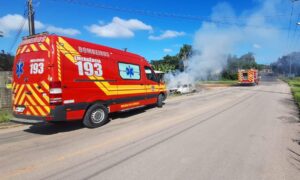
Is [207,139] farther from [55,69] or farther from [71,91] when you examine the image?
[55,69]

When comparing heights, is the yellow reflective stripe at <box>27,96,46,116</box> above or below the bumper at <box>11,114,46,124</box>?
above

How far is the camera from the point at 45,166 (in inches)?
176

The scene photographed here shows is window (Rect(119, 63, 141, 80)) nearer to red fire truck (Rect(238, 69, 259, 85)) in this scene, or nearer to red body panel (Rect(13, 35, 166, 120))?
red body panel (Rect(13, 35, 166, 120))

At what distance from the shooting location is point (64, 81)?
7.00 meters

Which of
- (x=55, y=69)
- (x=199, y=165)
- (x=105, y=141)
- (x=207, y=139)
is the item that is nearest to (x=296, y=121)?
(x=207, y=139)

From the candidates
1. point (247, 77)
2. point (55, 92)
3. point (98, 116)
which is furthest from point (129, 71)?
point (247, 77)

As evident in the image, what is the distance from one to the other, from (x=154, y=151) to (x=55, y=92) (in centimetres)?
340

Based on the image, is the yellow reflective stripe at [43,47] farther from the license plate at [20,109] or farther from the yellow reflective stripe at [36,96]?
the license plate at [20,109]

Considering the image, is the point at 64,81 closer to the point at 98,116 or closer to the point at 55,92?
the point at 55,92

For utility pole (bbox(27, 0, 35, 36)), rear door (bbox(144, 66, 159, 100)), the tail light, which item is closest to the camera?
the tail light

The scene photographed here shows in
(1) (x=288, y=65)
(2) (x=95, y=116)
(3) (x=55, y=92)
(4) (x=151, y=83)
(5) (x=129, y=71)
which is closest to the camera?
(3) (x=55, y=92)

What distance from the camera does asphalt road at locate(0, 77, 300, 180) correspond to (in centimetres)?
418

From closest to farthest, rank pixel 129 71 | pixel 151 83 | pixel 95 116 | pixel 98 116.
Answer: pixel 95 116 → pixel 98 116 → pixel 129 71 → pixel 151 83

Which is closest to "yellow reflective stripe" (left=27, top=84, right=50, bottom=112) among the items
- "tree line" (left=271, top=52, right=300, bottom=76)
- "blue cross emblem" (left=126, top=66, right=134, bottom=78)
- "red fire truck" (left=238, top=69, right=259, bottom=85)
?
"blue cross emblem" (left=126, top=66, right=134, bottom=78)
